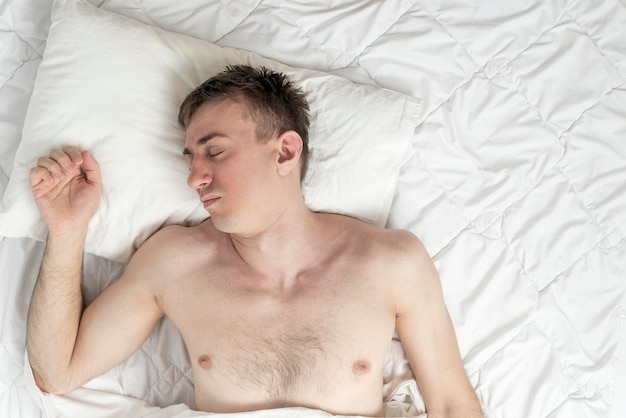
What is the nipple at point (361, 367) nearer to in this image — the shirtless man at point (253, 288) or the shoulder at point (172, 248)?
the shirtless man at point (253, 288)

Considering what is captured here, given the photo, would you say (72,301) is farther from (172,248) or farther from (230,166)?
(230,166)

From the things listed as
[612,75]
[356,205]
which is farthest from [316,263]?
[612,75]

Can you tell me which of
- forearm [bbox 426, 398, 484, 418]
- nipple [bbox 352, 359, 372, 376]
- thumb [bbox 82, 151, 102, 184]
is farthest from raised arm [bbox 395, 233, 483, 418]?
thumb [bbox 82, 151, 102, 184]

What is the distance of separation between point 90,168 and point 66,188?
74mm

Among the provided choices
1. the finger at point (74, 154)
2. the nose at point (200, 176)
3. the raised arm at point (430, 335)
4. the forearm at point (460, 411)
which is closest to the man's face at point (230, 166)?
the nose at point (200, 176)

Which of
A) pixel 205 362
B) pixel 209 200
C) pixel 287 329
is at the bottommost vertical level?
pixel 205 362

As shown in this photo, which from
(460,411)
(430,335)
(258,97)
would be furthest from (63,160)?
(460,411)

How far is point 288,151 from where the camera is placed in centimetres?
191

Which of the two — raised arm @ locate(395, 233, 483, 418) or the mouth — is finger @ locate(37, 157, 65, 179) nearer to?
the mouth

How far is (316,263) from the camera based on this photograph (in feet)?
6.41

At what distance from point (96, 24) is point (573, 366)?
147 cm

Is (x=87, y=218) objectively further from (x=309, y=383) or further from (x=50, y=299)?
(x=309, y=383)

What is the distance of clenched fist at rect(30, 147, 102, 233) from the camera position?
1.89 m

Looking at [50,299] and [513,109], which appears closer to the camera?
[50,299]
